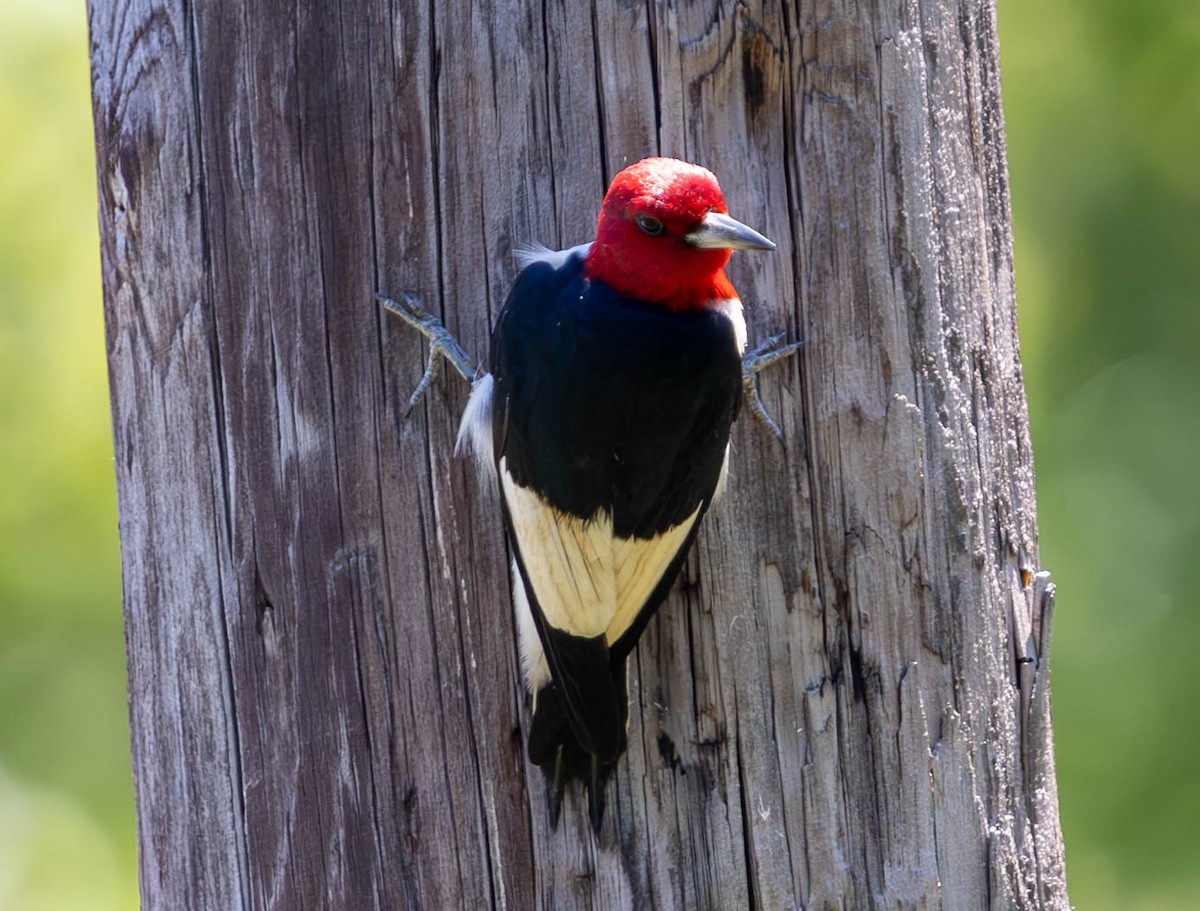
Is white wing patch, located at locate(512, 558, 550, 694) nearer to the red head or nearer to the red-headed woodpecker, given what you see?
the red-headed woodpecker

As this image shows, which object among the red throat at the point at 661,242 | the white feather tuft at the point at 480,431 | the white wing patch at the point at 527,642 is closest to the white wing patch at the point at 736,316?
the red throat at the point at 661,242

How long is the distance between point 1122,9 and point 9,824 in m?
6.85

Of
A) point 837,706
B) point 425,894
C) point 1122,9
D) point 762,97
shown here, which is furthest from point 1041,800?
point 1122,9

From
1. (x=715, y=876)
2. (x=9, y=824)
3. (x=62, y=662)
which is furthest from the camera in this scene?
(x=62, y=662)

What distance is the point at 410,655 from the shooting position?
8.61ft

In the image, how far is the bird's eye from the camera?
8.40 ft

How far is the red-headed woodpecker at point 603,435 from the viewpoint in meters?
2.54

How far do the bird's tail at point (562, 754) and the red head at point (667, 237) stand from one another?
749 millimetres

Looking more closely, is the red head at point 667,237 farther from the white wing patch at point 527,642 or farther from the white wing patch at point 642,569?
the white wing patch at point 527,642

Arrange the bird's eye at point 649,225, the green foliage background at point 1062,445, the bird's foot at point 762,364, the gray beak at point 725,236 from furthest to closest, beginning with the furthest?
the green foliage background at point 1062,445
the bird's foot at point 762,364
the bird's eye at point 649,225
the gray beak at point 725,236

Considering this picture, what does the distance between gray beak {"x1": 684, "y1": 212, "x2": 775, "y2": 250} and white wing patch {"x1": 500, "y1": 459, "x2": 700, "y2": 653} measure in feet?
1.63

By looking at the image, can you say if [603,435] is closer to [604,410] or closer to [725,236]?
[604,410]

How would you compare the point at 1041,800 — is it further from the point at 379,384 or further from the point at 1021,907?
the point at 379,384

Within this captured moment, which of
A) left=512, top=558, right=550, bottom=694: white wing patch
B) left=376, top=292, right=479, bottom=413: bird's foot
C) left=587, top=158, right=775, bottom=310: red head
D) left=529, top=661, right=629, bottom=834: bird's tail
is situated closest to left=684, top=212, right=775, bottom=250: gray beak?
left=587, top=158, right=775, bottom=310: red head
